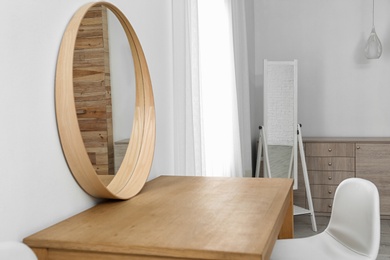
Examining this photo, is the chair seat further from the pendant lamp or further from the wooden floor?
the pendant lamp

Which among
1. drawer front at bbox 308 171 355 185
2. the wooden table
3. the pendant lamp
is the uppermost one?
the pendant lamp

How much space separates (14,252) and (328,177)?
12.0 ft

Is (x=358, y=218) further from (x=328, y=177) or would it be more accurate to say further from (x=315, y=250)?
(x=328, y=177)

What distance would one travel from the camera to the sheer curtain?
95.3 inches

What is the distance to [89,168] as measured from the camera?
151 centimetres

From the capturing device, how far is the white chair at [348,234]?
1871mm

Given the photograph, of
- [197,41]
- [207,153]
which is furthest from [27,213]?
[207,153]

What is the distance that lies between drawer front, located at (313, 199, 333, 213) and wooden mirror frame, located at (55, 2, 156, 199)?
2754mm

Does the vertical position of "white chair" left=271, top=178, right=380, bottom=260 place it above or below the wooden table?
below

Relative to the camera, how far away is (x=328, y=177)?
14.4 feet

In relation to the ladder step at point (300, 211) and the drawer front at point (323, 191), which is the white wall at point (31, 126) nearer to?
the ladder step at point (300, 211)

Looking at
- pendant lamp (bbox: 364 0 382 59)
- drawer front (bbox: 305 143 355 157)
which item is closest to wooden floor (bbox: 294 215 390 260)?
drawer front (bbox: 305 143 355 157)

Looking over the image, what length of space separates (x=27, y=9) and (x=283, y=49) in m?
3.76

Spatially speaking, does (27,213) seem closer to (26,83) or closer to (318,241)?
(26,83)
